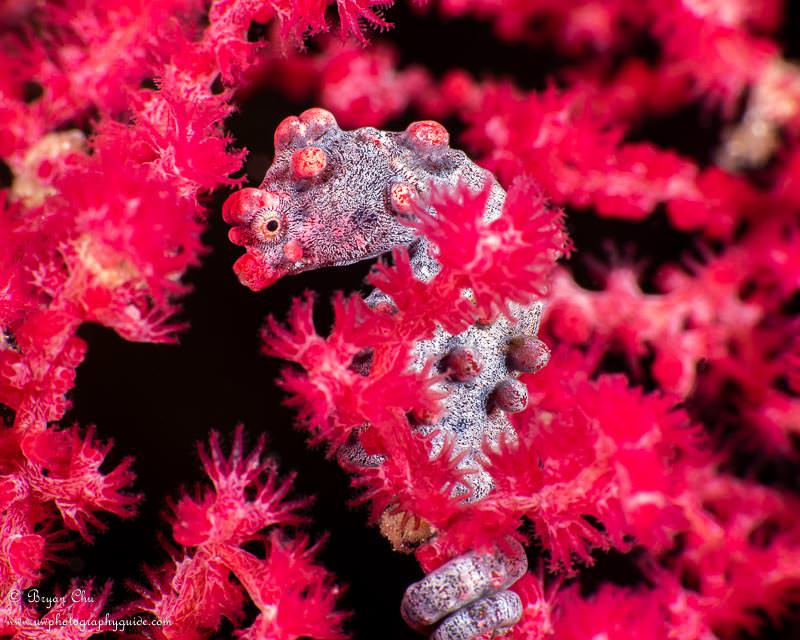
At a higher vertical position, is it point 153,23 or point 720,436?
point 153,23

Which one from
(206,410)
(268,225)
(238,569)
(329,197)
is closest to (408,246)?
(329,197)

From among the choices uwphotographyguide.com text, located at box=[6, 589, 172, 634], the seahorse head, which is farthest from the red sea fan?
the seahorse head

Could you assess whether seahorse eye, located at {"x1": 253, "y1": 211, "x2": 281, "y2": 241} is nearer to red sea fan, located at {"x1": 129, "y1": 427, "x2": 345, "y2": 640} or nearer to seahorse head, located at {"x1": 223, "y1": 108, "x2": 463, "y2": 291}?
seahorse head, located at {"x1": 223, "y1": 108, "x2": 463, "y2": 291}

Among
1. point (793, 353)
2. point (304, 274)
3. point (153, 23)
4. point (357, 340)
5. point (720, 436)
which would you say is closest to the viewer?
point (357, 340)

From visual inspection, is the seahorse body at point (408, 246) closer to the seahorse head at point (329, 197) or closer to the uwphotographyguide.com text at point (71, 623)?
the seahorse head at point (329, 197)

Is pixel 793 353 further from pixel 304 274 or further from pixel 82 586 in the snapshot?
pixel 82 586

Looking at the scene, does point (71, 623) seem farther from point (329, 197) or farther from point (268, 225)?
point (329, 197)

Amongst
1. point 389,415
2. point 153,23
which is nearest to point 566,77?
point 153,23
